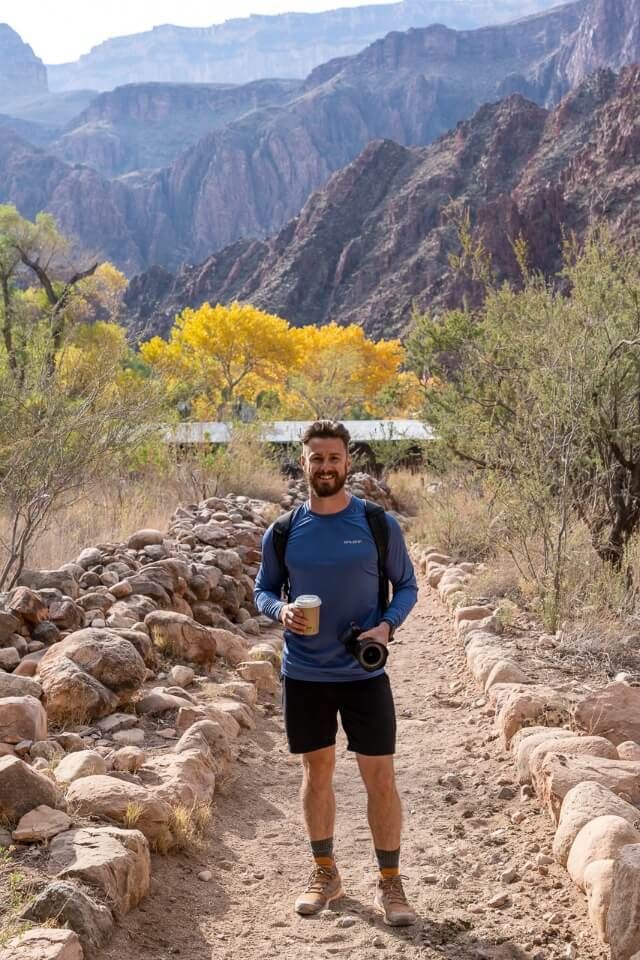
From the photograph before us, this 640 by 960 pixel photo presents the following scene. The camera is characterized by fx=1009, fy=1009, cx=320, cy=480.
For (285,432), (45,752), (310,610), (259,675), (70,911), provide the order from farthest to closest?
(285,432) < (259,675) < (45,752) < (310,610) < (70,911)

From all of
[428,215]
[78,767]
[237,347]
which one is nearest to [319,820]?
[78,767]

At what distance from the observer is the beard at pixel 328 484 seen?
11.5 feet

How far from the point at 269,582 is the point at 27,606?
2856 mm

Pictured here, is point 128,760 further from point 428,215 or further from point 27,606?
point 428,215

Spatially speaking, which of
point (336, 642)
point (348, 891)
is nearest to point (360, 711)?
point (336, 642)

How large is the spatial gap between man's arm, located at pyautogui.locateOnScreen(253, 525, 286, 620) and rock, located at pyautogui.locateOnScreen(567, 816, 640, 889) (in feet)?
4.50

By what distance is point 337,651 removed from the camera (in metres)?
3.46

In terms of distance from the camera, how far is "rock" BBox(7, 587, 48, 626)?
237 inches

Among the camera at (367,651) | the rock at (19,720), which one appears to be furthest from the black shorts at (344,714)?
the rock at (19,720)

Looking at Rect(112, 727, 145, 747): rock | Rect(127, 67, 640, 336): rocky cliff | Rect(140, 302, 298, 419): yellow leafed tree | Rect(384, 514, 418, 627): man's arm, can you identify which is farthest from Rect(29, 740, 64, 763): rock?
Rect(127, 67, 640, 336): rocky cliff

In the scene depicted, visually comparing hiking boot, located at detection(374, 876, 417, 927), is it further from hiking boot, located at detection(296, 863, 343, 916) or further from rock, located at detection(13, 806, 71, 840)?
rock, located at detection(13, 806, 71, 840)

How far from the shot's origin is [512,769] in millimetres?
5023

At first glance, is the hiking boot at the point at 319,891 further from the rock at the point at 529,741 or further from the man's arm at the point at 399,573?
the rock at the point at 529,741

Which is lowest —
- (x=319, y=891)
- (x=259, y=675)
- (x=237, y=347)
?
(x=237, y=347)
